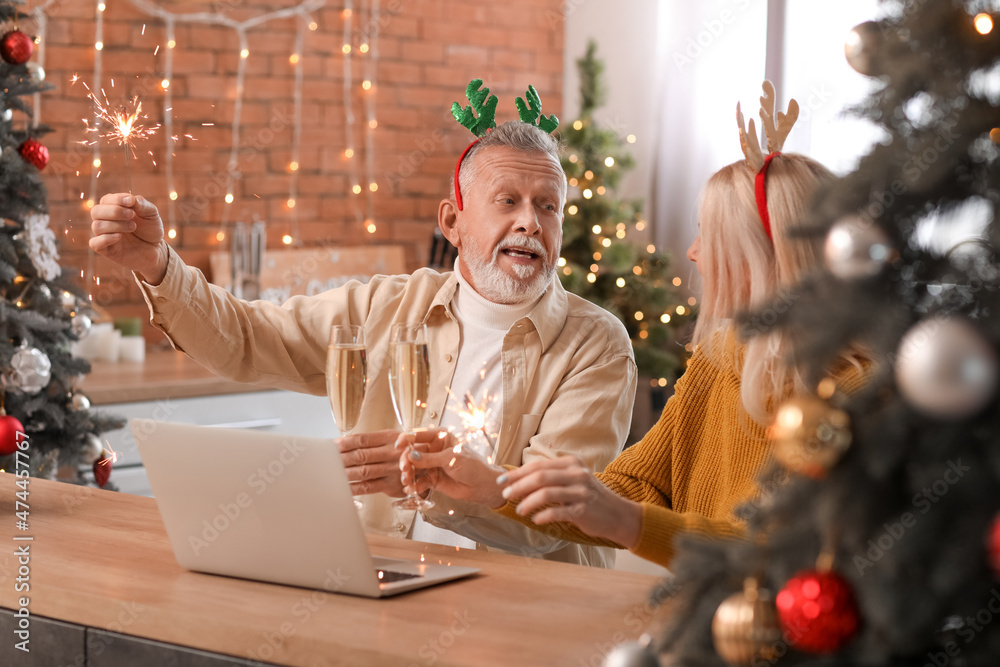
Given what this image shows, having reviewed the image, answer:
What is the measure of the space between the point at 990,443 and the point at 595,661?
44 centimetres

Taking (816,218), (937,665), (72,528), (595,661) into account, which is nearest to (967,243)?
(816,218)

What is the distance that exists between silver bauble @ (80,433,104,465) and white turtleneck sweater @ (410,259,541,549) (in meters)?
1.07

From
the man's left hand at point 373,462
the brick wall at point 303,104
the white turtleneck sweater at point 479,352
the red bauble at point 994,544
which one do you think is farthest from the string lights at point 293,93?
the red bauble at point 994,544

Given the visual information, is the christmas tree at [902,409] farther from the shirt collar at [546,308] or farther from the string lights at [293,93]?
the string lights at [293,93]

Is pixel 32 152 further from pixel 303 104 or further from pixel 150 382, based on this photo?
pixel 303 104

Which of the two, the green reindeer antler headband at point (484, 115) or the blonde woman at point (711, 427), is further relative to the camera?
the green reindeer antler headband at point (484, 115)

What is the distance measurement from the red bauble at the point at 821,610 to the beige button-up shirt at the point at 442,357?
1.06 meters

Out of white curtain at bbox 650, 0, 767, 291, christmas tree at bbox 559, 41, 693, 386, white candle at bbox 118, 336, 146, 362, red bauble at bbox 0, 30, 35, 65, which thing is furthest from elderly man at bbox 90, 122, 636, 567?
white curtain at bbox 650, 0, 767, 291

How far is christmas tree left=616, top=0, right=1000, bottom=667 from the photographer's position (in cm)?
66

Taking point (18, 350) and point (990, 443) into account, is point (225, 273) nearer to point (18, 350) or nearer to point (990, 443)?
point (18, 350)

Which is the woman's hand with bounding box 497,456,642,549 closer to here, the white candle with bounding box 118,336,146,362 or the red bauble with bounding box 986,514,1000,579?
Answer: the red bauble with bounding box 986,514,1000,579

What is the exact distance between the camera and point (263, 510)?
114 cm

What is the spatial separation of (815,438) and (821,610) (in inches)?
4.8

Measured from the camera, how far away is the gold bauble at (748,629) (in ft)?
2.44
